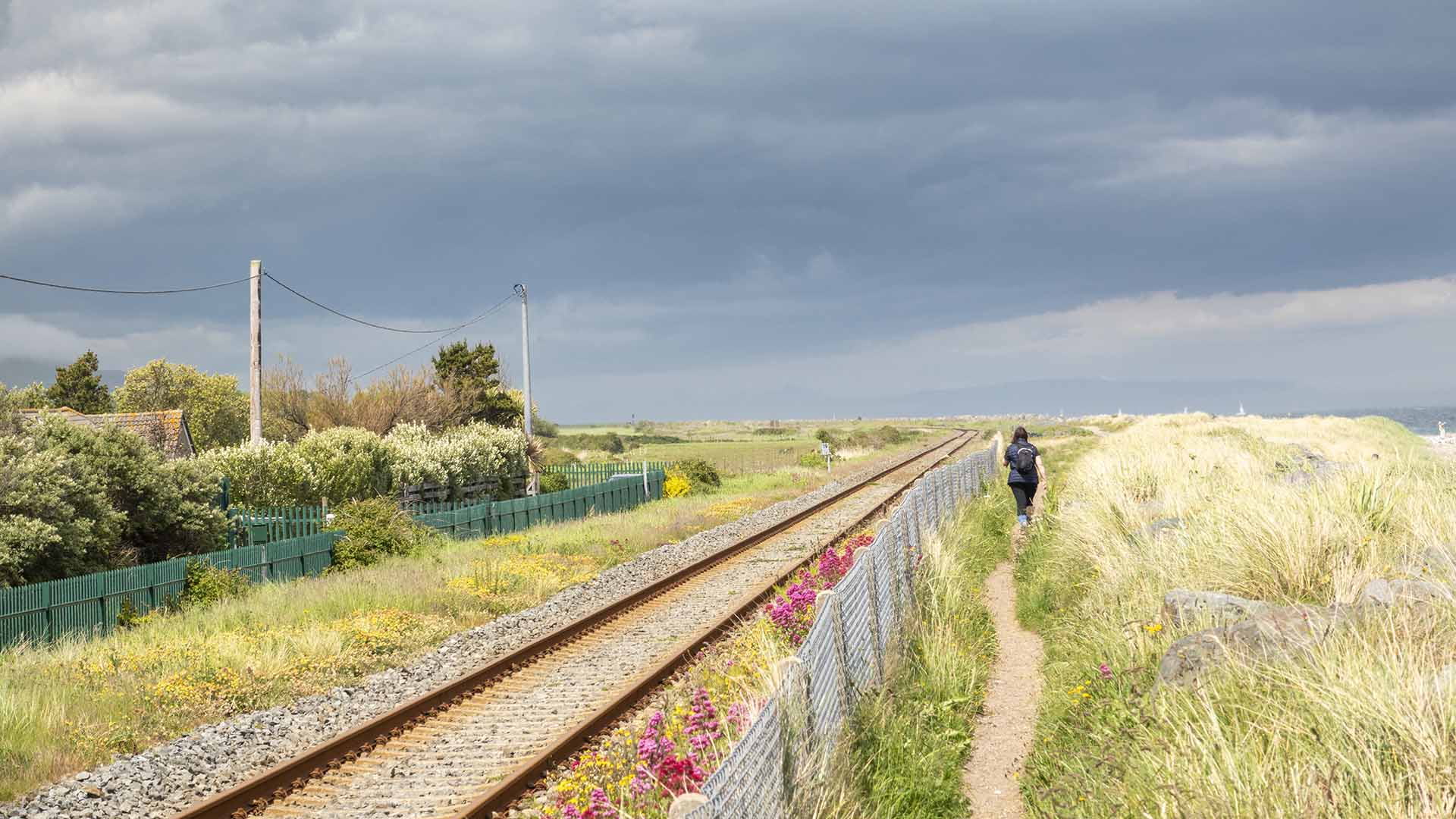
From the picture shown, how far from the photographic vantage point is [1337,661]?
6090 mm

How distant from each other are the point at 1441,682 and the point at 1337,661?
75 cm

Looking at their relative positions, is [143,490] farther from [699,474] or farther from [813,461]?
[813,461]

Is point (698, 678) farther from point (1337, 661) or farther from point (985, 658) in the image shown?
point (1337, 661)

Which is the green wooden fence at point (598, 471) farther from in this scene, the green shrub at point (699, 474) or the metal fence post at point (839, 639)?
the metal fence post at point (839, 639)

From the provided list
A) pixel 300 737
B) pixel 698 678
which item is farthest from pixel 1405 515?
pixel 300 737

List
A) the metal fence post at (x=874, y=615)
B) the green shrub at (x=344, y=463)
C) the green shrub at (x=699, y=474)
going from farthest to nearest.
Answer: the green shrub at (x=699, y=474)
the green shrub at (x=344, y=463)
the metal fence post at (x=874, y=615)

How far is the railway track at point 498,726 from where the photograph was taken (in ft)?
24.6

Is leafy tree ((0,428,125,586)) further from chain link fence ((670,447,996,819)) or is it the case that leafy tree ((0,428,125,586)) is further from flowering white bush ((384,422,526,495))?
chain link fence ((670,447,996,819))

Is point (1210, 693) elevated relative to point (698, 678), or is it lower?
elevated

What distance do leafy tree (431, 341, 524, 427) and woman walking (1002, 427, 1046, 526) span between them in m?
49.0

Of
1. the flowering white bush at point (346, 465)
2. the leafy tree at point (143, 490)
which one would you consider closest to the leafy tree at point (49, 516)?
the leafy tree at point (143, 490)

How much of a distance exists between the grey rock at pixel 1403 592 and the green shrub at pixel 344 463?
22.7 m

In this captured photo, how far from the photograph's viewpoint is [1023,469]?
18000 mm

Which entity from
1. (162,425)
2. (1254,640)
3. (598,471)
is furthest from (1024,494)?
(162,425)
